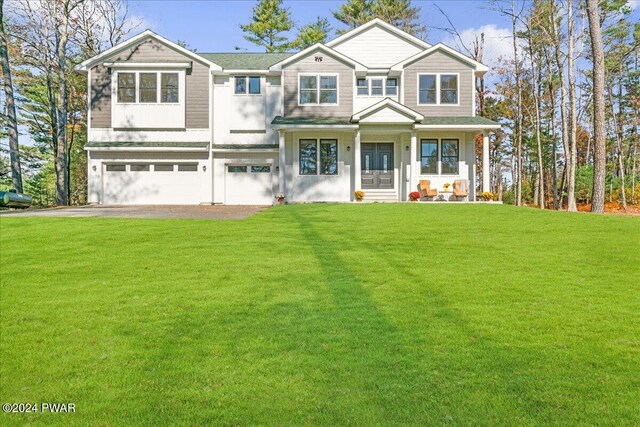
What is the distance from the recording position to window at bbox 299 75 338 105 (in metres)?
21.1

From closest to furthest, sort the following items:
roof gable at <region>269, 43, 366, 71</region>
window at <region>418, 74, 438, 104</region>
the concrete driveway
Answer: the concrete driveway → roof gable at <region>269, 43, 366, 71</region> → window at <region>418, 74, 438, 104</region>

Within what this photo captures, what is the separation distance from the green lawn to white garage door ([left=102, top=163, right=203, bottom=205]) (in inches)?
504

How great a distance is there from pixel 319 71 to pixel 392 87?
376 cm

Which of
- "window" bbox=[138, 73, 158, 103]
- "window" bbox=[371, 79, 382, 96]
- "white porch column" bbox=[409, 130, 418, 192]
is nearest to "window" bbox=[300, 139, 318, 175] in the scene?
"window" bbox=[371, 79, 382, 96]

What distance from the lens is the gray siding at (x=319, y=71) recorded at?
21.0 meters

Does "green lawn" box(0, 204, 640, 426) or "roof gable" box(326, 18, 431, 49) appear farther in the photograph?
"roof gable" box(326, 18, 431, 49)

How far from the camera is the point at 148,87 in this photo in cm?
2114

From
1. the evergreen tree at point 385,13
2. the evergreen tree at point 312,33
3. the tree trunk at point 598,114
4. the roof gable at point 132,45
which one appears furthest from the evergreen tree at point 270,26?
the tree trunk at point 598,114

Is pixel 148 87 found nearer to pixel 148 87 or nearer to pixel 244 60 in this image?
pixel 148 87

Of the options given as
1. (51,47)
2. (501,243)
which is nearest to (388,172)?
(501,243)

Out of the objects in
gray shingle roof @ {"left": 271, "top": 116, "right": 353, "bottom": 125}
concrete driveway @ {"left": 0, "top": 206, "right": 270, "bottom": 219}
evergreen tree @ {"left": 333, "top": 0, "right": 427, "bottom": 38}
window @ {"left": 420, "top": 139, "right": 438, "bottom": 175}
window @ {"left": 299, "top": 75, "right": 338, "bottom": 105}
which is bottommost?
concrete driveway @ {"left": 0, "top": 206, "right": 270, "bottom": 219}

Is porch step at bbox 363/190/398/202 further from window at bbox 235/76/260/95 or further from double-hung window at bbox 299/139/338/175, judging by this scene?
window at bbox 235/76/260/95

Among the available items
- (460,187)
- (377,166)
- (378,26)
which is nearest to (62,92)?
(378,26)

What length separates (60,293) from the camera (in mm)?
5883
